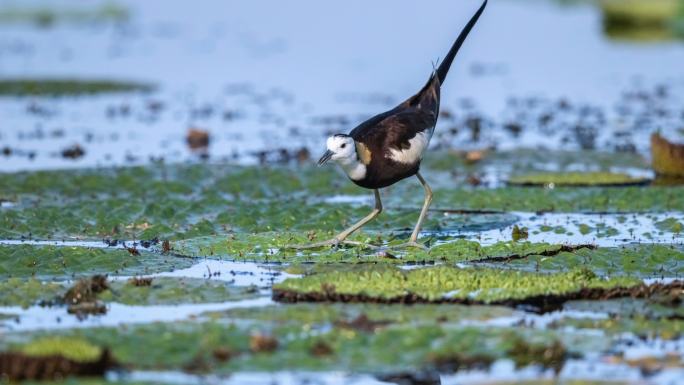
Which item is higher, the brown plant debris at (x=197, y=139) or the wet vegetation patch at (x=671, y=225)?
the brown plant debris at (x=197, y=139)

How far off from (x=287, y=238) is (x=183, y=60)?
20.7 metres

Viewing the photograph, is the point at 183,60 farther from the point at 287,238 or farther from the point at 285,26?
the point at 287,238

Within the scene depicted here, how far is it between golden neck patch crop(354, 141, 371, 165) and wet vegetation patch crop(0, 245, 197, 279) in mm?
1707

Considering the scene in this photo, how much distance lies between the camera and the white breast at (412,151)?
1173 cm

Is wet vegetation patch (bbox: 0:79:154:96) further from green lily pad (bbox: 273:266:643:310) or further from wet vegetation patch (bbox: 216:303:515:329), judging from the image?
wet vegetation patch (bbox: 216:303:515:329)

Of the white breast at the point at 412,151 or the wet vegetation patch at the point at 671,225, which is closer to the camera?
the white breast at the point at 412,151

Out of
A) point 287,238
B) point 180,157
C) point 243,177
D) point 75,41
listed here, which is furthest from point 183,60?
point 287,238

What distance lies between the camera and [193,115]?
2314 cm

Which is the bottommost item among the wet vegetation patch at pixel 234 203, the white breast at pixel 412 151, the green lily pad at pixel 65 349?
the green lily pad at pixel 65 349

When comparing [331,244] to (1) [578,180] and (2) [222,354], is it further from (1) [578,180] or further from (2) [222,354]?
(1) [578,180]

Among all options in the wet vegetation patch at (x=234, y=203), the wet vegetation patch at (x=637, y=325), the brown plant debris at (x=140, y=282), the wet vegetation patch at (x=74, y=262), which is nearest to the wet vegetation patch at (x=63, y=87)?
the wet vegetation patch at (x=234, y=203)

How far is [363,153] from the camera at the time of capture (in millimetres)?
11531

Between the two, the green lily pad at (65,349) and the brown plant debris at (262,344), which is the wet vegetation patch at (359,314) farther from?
the green lily pad at (65,349)

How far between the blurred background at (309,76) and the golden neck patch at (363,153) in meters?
6.45
